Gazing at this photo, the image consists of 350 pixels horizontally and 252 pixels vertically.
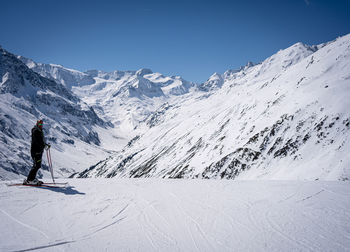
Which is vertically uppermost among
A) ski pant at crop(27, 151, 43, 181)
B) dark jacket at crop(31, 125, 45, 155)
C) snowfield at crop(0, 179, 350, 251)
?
dark jacket at crop(31, 125, 45, 155)

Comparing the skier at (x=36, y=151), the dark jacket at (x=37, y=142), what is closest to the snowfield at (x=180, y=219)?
the skier at (x=36, y=151)

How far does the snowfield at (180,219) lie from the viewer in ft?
17.1

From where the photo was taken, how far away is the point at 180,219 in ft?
22.4

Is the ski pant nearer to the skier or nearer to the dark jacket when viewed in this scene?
the skier

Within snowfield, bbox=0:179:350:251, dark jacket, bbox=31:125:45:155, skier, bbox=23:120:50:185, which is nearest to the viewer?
snowfield, bbox=0:179:350:251

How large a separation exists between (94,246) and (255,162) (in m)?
38.2

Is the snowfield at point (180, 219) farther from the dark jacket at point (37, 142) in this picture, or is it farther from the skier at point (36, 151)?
the dark jacket at point (37, 142)

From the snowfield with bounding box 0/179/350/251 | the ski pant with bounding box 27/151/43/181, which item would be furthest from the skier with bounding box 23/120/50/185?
the snowfield with bounding box 0/179/350/251

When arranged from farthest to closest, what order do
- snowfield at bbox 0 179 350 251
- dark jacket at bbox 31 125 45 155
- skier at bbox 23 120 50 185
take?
dark jacket at bbox 31 125 45 155, skier at bbox 23 120 50 185, snowfield at bbox 0 179 350 251

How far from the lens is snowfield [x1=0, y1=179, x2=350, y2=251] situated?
5.21 meters

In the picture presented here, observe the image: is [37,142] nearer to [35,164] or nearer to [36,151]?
[36,151]

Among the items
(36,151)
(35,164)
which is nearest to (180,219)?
(35,164)

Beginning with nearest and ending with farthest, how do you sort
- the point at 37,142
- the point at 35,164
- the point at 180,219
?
the point at 180,219
the point at 35,164
the point at 37,142

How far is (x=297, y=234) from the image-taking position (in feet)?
18.3
